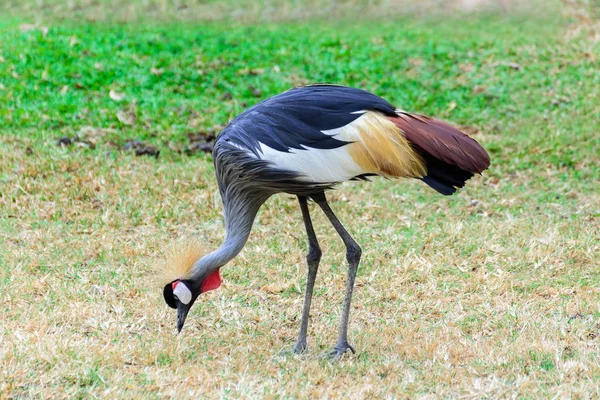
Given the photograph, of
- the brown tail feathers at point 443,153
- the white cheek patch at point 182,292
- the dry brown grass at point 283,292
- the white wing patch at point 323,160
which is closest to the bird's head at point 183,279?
the white cheek patch at point 182,292

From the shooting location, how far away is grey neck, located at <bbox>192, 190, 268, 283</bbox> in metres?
4.49

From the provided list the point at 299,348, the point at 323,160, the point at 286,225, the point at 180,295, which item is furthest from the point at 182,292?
the point at 286,225

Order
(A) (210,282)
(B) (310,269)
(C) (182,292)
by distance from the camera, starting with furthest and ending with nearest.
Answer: (B) (310,269) < (A) (210,282) < (C) (182,292)

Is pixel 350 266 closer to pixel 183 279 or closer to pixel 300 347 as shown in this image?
pixel 300 347

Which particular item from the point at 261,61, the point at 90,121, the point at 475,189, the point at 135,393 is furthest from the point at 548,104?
the point at 135,393

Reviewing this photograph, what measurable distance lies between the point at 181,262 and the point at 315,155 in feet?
3.07

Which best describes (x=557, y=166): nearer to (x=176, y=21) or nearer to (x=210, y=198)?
(x=210, y=198)

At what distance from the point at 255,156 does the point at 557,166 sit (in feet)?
15.8

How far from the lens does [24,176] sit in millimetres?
7406

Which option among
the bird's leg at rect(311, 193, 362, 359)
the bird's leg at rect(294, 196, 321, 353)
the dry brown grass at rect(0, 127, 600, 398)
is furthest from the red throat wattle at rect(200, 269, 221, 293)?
the bird's leg at rect(311, 193, 362, 359)

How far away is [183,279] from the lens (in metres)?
4.45

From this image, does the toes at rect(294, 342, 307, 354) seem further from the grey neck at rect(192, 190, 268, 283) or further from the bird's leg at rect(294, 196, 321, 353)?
the grey neck at rect(192, 190, 268, 283)

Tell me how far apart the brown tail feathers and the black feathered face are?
4.61 feet

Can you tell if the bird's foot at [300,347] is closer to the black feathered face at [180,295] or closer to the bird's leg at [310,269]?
the bird's leg at [310,269]
